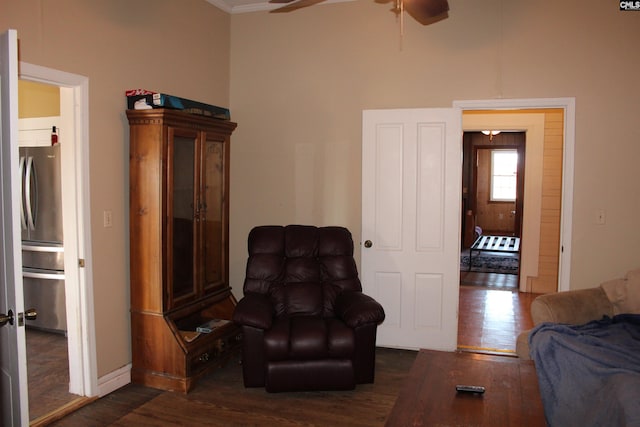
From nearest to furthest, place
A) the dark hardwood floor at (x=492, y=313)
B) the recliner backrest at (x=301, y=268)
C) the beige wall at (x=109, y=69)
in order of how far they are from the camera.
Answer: the beige wall at (x=109, y=69), the recliner backrest at (x=301, y=268), the dark hardwood floor at (x=492, y=313)

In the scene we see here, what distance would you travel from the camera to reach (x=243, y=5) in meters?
4.81

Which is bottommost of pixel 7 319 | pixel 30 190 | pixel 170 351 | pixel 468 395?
pixel 170 351

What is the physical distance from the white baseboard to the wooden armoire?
0.17ft

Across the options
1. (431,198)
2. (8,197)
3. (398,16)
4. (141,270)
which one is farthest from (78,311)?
(398,16)

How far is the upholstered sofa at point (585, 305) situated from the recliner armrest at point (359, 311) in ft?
3.03

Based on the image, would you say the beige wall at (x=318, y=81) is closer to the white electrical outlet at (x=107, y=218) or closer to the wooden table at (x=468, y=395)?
the white electrical outlet at (x=107, y=218)

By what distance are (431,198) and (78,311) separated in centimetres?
283

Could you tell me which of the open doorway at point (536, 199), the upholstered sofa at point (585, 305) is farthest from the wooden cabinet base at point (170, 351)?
the open doorway at point (536, 199)

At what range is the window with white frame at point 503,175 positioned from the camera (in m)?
12.5

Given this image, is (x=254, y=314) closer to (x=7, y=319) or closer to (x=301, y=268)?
(x=301, y=268)

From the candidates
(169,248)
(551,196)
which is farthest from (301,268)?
(551,196)

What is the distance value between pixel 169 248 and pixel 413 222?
6.64ft

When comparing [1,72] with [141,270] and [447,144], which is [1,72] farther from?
[447,144]

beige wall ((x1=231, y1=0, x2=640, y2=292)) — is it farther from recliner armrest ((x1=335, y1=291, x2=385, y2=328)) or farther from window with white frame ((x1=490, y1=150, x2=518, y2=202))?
window with white frame ((x1=490, y1=150, x2=518, y2=202))
